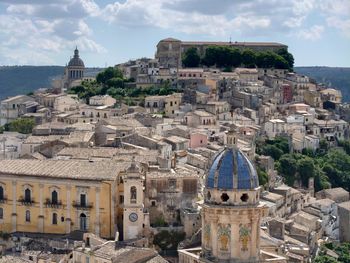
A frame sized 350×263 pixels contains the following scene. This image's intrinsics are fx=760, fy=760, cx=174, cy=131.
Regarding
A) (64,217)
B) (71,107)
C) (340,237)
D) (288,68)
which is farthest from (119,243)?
(288,68)

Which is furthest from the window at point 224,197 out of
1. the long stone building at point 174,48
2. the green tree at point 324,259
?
the long stone building at point 174,48

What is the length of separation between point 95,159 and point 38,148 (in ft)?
30.6

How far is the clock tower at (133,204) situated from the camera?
1490 inches

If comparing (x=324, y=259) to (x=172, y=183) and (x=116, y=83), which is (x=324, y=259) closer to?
(x=172, y=183)

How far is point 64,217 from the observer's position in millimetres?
40406

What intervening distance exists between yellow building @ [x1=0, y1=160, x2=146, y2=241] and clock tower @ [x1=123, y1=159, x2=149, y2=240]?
1268mm

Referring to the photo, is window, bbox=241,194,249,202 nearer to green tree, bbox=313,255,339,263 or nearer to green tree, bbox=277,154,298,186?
green tree, bbox=313,255,339,263

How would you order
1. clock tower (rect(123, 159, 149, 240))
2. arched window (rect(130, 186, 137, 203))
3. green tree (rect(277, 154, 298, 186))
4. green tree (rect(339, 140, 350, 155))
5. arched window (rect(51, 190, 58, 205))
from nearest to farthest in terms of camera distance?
clock tower (rect(123, 159, 149, 240))
arched window (rect(130, 186, 137, 203))
arched window (rect(51, 190, 58, 205))
green tree (rect(277, 154, 298, 186))
green tree (rect(339, 140, 350, 155))

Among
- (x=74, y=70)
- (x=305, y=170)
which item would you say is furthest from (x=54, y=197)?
(x=74, y=70)

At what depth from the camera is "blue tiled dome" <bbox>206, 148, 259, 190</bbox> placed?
1783 centimetres

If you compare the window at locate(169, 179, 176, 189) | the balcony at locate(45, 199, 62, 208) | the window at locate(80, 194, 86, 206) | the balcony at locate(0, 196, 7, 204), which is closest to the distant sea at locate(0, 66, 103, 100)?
the balcony at locate(0, 196, 7, 204)

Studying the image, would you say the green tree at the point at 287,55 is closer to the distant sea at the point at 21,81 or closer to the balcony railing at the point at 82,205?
the balcony railing at the point at 82,205

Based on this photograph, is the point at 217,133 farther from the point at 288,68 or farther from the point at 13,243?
the point at 288,68

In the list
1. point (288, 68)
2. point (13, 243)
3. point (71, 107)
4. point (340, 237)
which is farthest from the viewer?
point (288, 68)
